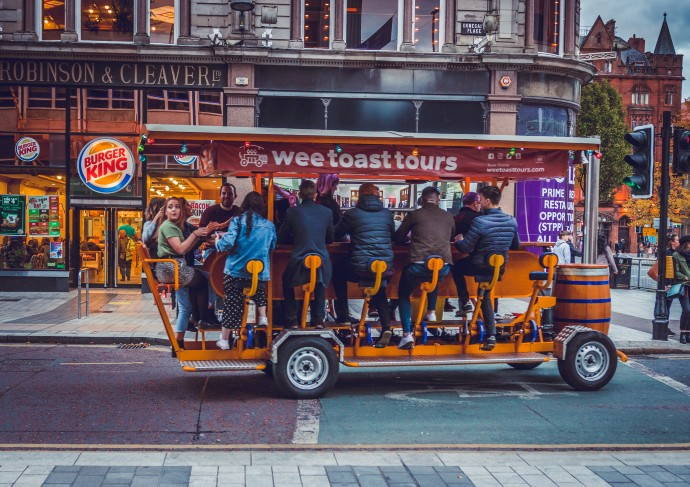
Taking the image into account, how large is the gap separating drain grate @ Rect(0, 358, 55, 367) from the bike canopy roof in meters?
3.20

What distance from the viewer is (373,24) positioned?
19.1m

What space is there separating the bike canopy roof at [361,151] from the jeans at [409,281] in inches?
40.8

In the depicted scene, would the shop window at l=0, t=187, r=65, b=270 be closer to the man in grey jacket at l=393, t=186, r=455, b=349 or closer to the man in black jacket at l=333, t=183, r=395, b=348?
the man in black jacket at l=333, t=183, r=395, b=348

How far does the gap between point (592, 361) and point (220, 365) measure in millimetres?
4089

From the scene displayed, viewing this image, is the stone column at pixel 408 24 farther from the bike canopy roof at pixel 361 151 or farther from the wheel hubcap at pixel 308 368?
the wheel hubcap at pixel 308 368

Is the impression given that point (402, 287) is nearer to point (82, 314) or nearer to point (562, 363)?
point (562, 363)

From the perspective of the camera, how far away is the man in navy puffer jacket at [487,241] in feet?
28.1

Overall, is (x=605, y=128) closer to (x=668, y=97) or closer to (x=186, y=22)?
(x=186, y=22)

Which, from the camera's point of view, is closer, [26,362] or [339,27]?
[26,362]

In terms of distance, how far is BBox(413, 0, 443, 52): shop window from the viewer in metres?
19.0

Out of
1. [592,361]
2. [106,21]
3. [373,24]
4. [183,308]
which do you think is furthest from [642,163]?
[106,21]

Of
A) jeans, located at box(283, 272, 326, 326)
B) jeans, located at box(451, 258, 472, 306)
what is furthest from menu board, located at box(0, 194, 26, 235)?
jeans, located at box(451, 258, 472, 306)

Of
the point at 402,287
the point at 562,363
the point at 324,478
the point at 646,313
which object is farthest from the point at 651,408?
the point at 646,313

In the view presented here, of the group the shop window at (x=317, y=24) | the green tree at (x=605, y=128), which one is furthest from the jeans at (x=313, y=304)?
the green tree at (x=605, y=128)
